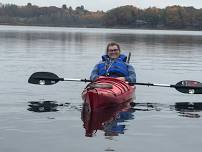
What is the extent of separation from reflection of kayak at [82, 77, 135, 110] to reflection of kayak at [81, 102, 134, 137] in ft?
0.57

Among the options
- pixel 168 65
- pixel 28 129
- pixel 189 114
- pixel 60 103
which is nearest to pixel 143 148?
pixel 28 129

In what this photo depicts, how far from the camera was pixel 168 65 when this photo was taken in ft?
103

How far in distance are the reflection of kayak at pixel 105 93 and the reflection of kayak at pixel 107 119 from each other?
0.57 feet

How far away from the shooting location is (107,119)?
1407 cm

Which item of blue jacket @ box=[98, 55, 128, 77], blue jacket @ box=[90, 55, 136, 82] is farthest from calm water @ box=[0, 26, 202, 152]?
blue jacket @ box=[98, 55, 128, 77]

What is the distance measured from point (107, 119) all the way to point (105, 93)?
0.83 m

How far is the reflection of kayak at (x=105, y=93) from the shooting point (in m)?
14.2

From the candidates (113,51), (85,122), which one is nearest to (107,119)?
(85,122)

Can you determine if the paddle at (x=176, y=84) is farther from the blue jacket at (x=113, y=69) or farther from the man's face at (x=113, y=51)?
the man's face at (x=113, y=51)

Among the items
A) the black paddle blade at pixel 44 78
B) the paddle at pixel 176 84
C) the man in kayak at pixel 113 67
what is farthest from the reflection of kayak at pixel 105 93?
the black paddle blade at pixel 44 78

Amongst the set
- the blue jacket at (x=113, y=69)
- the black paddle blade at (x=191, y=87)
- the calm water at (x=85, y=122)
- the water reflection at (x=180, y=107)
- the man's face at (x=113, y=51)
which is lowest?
the water reflection at (x=180, y=107)

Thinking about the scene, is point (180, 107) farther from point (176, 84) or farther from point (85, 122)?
point (85, 122)

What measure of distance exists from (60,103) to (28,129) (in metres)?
4.11

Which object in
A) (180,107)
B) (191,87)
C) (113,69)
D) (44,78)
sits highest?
(113,69)
